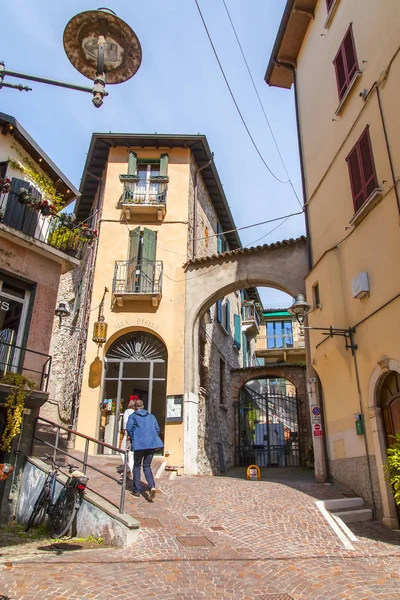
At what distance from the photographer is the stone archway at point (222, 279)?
44.8ft

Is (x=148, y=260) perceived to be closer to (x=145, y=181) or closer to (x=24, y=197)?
(x=145, y=181)

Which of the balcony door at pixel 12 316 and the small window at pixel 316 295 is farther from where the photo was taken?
the small window at pixel 316 295

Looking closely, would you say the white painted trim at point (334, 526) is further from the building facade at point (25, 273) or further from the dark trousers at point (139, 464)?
the building facade at point (25, 273)

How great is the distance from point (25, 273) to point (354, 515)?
8.48m

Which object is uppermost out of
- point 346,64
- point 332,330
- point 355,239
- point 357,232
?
point 346,64

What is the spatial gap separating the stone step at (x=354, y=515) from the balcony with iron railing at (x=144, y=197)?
1141 centimetres

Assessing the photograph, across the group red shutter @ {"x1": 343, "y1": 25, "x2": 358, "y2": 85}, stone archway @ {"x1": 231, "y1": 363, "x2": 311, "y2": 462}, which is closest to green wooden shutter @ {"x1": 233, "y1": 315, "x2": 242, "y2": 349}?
stone archway @ {"x1": 231, "y1": 363, "x2": 311, "y2": 462}

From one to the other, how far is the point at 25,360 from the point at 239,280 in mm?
7390

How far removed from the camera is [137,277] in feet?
50.7

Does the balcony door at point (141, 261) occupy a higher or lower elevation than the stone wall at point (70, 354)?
higher

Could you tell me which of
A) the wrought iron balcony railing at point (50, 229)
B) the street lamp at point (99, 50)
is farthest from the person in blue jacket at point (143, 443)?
the street lamp at point (99, 50)

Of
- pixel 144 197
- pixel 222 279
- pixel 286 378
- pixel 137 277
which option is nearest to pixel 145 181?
pixel 144 197

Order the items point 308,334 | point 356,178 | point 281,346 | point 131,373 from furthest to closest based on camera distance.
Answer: point 281,346 < point 131,373 < point 308,334 < point 356,178

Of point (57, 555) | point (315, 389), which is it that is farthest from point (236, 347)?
point (57, 555)
